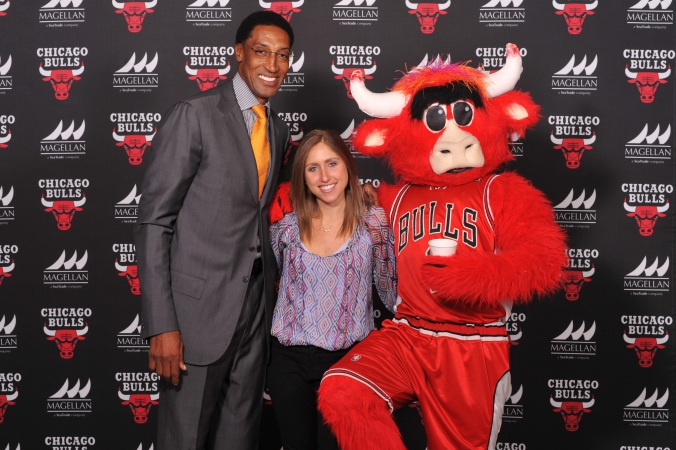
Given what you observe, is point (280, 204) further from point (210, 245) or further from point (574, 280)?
point (574, 280)

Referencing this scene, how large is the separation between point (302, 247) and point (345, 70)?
1.38 meters

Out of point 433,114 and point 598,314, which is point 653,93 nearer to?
point 598,314

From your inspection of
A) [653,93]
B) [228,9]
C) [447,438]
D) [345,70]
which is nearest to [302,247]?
[447,438]

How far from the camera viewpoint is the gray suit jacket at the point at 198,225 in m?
2.37

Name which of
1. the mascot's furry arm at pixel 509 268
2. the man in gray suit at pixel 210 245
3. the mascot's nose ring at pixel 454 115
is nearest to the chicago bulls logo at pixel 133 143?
the man in gray suit at pixel 210 245

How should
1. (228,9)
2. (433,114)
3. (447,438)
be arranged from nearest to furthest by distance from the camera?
(447,438)
(433,114)
(228,9)

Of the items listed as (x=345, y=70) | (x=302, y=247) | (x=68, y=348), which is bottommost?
(x=68, y=348)

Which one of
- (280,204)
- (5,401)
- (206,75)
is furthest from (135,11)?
(5,401)

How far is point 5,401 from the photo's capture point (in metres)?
3.61

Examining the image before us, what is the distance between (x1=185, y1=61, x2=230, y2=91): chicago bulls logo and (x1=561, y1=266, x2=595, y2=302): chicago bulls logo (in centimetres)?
225

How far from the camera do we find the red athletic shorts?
2305 mm

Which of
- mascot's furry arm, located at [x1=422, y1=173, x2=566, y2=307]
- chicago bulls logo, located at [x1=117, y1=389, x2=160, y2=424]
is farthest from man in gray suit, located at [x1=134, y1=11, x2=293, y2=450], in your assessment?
chicago bulls logo, located at [x1=117, y1=389, x2=160, y2=424]

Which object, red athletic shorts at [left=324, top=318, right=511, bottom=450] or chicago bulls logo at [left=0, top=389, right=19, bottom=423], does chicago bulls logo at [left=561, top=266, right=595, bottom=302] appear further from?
chicago bulls logo at [left=0, top=389, right=19, bottom=423]

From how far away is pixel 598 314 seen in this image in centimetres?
359
